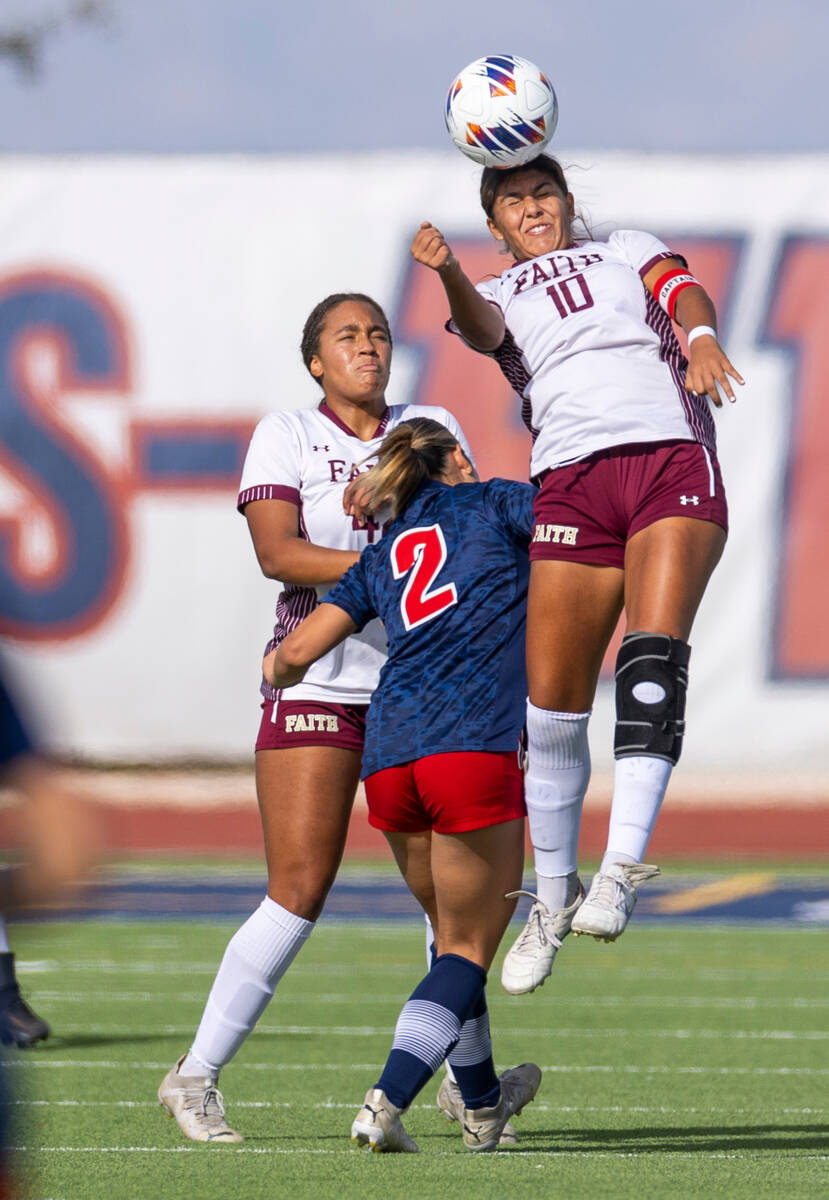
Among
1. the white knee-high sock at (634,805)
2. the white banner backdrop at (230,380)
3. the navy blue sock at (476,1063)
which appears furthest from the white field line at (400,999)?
the white banner backdrop at (230,380)

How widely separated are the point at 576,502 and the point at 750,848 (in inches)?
472

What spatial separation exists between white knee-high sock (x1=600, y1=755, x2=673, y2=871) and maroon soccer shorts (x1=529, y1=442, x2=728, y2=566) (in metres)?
0.58

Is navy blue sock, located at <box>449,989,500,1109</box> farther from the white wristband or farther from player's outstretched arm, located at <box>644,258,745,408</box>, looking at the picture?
the white wristband

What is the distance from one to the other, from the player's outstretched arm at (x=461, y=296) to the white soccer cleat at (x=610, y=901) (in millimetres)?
1539

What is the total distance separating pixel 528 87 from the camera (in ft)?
19.5

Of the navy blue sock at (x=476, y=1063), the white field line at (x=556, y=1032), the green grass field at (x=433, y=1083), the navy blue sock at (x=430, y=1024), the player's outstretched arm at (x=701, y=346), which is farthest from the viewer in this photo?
the white field line at (x=556, y=1032)

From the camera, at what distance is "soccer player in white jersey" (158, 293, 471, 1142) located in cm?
566

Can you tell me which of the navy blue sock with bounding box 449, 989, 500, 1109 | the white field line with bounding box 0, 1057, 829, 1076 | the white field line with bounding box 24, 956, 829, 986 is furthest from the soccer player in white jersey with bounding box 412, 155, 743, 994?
the white field line with bounding box 24, 956, 829, 986

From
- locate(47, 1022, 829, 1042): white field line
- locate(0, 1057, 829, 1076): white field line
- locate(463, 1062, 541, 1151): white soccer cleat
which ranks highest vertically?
locate(463, 1062, 541, 1151): white soccer cleat

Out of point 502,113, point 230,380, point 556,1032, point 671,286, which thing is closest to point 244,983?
point 671,286

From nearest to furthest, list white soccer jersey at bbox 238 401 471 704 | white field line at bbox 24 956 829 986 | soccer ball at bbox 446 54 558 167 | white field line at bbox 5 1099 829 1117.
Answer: soccer ball at bbox 446 54 558 167, white soccer jersey at bbox 238 401 471 704, white field line at bbox 5 1099 829 1117, white field line at bbox 24 956 829 986

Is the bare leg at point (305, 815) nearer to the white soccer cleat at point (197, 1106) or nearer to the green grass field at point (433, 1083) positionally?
the white soccer cleat at point (197, 1106)

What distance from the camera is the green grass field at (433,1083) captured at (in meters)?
4.89

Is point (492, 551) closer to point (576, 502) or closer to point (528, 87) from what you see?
point (576, 502)
